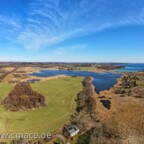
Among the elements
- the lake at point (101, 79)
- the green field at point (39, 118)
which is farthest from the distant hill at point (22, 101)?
the lake at point (101, 79)

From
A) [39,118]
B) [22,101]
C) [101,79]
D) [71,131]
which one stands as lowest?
[39,118]

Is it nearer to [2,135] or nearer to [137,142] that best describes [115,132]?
[137,142]

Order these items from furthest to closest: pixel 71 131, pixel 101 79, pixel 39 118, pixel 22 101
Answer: pixel 101 79
pixel 22 101
pixel 39 118
pixel 71 131

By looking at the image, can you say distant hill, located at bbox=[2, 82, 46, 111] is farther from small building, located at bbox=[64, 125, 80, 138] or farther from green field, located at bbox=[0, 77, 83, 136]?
small building, located at bbox=[64, 125, 80, 138]

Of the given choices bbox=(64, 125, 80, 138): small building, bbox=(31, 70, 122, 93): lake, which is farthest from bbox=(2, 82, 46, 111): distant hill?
bbox=(31, 70, 122, 93): lake

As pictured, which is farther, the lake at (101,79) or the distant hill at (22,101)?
the lake at (101,79)

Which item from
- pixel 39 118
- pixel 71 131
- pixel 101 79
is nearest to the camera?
pixel 71 131

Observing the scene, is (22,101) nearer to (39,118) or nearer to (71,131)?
(39,118)

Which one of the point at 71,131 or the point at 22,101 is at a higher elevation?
the point at 22,101

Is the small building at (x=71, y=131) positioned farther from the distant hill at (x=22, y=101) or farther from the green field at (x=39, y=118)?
the distant hill at (x=22, y=101)

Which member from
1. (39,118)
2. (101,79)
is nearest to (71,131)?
(39,118)

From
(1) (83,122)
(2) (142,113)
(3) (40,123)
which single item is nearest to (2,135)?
(3) (40,123)
